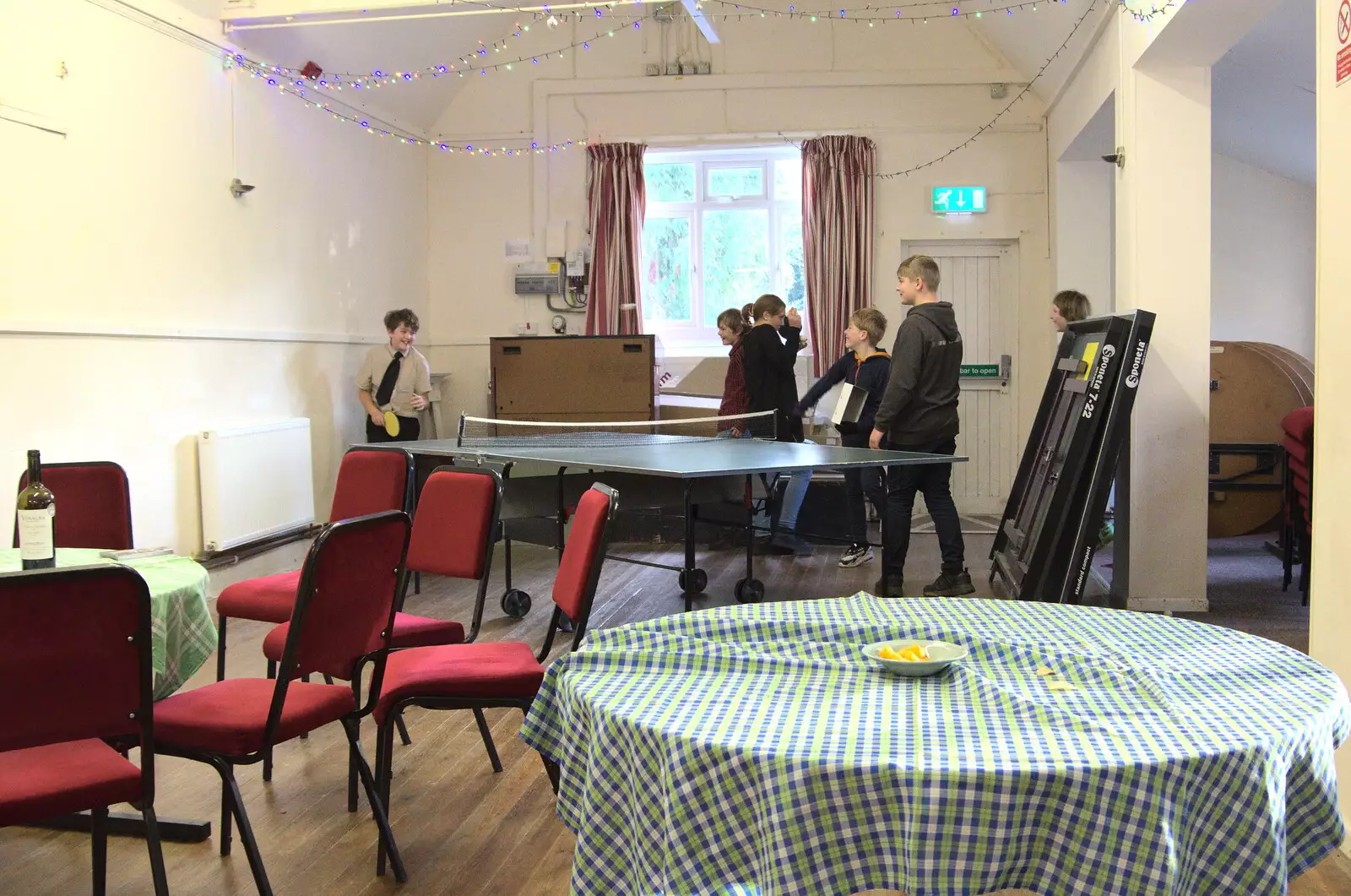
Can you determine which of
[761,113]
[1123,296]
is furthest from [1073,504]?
[761,113]

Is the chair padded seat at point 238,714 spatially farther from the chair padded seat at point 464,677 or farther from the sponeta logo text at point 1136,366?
the sponeta logo text at point 1136,366

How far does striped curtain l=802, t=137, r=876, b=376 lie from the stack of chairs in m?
3.91

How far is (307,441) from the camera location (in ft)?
25.1

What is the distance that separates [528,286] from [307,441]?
9.52 ft

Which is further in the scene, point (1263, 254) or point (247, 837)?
point (1263, 254)

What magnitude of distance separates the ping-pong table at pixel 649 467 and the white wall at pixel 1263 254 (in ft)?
17.2

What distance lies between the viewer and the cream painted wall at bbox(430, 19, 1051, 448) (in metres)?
9.45

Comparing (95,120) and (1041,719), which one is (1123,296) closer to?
(1041,719)

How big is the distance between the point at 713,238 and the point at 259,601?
677 centimetres

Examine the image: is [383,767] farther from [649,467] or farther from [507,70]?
[507,70]

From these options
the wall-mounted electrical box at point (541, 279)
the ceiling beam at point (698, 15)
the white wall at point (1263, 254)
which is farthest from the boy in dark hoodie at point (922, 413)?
the white wall at point (1263, 254)

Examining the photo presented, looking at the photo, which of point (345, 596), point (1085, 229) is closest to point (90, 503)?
point (345, 596)

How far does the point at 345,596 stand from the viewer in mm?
2711

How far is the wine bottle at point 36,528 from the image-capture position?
268 centimetres
